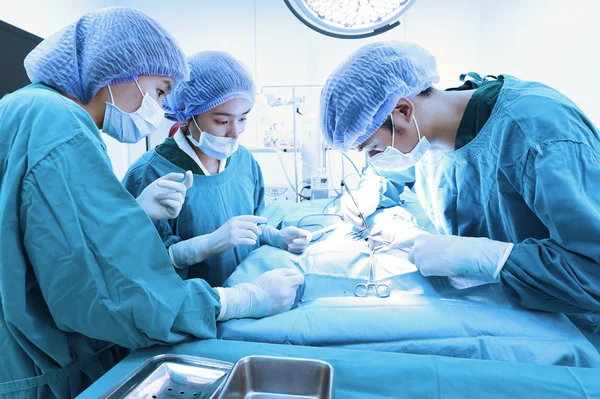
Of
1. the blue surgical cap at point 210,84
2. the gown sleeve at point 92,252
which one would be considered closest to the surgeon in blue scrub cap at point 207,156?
the blue surgical cap at point 210,84

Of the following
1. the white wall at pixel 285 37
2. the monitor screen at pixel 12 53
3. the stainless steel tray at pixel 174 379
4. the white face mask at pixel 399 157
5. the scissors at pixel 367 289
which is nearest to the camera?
the stainless steel tray at pixel 174 379

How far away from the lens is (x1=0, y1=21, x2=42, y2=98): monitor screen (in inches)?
72.6

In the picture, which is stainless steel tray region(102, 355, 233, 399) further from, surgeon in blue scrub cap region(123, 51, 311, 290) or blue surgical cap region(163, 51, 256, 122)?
blue surgical cap region(163, 51, 256, 122)

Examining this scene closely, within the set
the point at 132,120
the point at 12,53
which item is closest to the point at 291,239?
the point at 132,120

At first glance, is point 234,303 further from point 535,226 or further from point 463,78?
point 463,78

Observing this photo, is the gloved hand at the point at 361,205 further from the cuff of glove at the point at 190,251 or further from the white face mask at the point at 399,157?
the cuff of glove at the point at 190,251

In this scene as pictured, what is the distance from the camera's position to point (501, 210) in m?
0.94

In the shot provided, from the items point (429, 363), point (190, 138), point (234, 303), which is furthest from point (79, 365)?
point (190, 138)

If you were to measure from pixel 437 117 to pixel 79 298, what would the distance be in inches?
40.6

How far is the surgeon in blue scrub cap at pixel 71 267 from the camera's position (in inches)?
24.6

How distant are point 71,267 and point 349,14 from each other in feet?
2.87

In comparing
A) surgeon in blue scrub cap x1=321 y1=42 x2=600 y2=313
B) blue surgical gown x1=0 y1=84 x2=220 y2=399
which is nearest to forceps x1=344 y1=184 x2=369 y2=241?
surgeon in blue scrub cap x1=321 y1=42 x2=600 y2=313

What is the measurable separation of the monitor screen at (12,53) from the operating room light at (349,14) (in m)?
1.87

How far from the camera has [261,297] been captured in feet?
2.82
